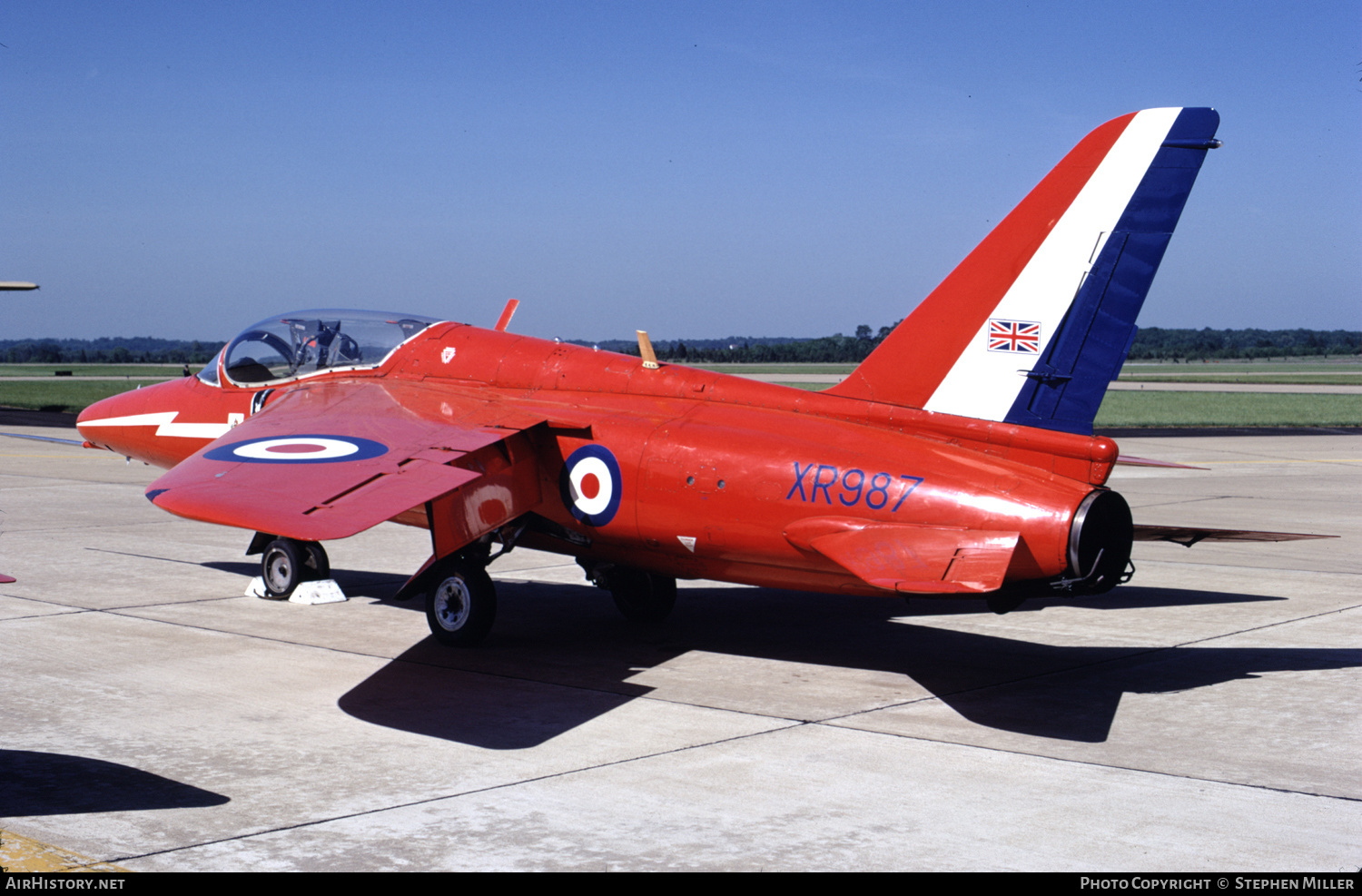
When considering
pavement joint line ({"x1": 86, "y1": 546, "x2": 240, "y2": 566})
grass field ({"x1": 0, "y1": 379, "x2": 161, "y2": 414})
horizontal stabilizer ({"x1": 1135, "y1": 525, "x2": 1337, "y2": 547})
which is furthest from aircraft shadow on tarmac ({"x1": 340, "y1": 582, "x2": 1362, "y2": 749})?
grass field ({"x1": 0, "y1": 379, "x2": 161, "y2": 414})

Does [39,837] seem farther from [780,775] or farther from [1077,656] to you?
[1077,656]

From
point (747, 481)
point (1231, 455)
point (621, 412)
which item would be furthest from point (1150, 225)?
point (1231, 455)

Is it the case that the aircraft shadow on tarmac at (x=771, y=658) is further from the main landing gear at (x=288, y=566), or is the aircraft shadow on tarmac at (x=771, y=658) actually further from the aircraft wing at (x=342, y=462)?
the aircraft wing at (x=342, y=462)

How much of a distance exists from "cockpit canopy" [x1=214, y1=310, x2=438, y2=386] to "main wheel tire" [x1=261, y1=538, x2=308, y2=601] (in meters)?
1.78

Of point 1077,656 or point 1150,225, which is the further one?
point 1077,656

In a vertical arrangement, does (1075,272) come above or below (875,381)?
above

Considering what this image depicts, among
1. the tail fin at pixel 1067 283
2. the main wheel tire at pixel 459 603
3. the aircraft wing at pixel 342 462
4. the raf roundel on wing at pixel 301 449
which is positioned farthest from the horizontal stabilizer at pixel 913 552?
the raf roundel on wing at pixel 301 449

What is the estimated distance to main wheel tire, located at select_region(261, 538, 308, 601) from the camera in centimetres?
1288

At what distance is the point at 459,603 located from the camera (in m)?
10.9

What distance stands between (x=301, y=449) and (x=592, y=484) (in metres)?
2.46

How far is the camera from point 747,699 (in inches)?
362

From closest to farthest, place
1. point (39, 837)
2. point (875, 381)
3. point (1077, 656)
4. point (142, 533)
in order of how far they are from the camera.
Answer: point (39, 837) < point (875, 381) < point (1077, 656) < point (142, 533)

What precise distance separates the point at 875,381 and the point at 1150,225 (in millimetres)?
2378

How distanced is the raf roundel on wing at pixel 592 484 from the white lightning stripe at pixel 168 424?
4481 millimetres
